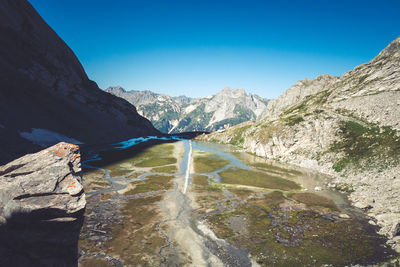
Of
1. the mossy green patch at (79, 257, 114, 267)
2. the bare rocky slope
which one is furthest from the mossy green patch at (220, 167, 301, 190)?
the mossy green patch at (79, 257, 114, 267)

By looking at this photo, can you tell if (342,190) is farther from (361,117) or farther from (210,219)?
(361,117)

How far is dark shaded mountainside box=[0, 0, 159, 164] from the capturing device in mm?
95938

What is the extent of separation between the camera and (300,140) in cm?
9119

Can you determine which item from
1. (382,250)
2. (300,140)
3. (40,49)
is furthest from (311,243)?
(40,49)

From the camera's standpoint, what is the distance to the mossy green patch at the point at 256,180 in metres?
55.6

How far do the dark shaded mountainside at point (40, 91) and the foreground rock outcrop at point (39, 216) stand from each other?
A: 7295cm

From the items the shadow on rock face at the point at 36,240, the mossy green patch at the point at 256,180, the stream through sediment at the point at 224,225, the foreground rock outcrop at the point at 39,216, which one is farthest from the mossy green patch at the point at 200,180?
the shadow on rock face at the point at 36,240

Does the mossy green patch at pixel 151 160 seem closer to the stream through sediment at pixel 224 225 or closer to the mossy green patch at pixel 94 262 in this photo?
the stream through sediment at pixel 224 225

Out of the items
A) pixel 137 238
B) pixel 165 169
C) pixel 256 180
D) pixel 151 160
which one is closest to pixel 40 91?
pixel 151 160

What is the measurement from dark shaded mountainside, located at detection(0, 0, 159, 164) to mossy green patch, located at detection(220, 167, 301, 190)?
6931cm

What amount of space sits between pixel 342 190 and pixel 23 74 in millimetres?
171246

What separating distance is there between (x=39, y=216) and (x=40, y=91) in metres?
153

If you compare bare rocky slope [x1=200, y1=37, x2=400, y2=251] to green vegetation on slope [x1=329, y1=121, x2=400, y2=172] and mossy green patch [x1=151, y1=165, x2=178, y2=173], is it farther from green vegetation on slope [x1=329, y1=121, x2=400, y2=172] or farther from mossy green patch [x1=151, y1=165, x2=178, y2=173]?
mossy green patch [x1=151, y1=165, x2=178, y2=173]

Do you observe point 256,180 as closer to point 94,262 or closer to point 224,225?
point 224,225
